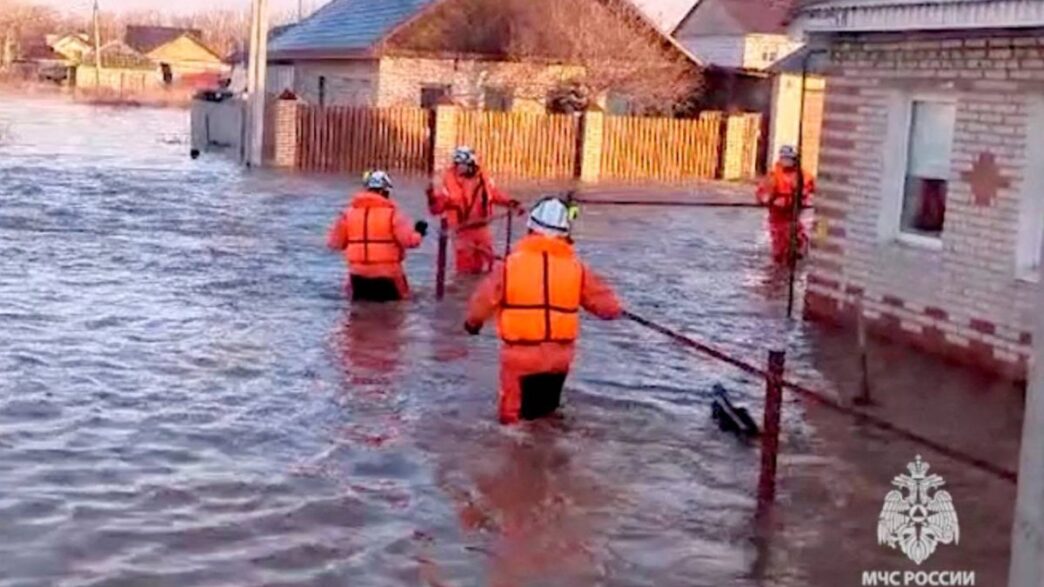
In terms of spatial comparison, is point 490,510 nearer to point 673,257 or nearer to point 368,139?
point 673,257

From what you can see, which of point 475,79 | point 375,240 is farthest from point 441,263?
point 475,79

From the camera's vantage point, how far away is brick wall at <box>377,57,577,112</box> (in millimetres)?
41562

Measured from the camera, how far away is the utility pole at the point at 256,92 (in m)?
36.3

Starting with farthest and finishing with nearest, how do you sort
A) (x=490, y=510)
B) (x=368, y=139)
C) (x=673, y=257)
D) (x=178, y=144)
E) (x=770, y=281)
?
1. (x=178, y=144)
2. (x=368, y=139)
3. (x=673, y=257)
4. (x=770, y=281)
5. (x=490, y=510)

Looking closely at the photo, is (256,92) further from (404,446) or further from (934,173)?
(404,446)

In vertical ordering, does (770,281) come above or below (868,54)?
below

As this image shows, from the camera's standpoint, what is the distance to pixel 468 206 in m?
17.5

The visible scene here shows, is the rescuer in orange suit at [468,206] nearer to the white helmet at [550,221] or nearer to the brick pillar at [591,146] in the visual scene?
the white helmet at [550,221]

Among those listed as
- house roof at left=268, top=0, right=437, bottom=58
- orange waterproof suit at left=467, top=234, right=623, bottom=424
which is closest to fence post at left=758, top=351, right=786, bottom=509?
orange waterproof suit at left=467, top=234, right=623, bottom=424

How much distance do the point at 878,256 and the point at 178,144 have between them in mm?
33280

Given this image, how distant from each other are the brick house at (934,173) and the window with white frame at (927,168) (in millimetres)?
13

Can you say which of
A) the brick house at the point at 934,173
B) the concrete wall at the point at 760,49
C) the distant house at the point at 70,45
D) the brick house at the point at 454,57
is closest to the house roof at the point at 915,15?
the brick house at the point at 934,173

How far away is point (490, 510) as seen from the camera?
8.42m

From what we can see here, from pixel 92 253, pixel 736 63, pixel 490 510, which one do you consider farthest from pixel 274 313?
pixel 736 63
